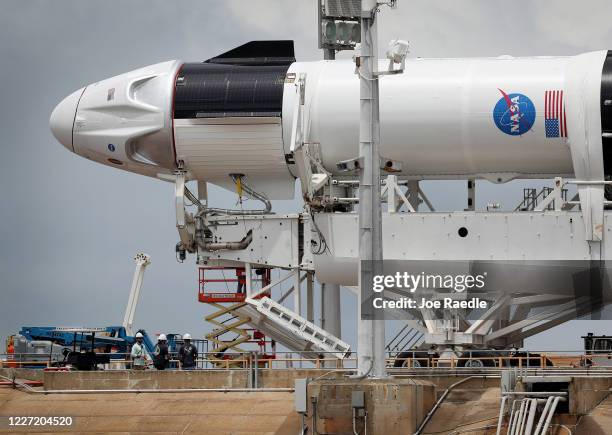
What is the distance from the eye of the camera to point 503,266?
1833 inches

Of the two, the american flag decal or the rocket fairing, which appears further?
the rocket fairing

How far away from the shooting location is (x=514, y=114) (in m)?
47.0

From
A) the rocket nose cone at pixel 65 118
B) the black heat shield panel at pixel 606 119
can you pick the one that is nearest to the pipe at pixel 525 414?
the black heat shield panel at pixel 606 119

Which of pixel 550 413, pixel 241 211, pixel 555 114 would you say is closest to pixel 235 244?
pixel 241 211

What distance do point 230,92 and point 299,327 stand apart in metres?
8.20

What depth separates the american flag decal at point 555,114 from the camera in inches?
1843

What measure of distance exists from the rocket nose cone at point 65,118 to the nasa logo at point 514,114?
48.8 ft

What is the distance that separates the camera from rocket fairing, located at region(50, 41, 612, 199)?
46938 mm

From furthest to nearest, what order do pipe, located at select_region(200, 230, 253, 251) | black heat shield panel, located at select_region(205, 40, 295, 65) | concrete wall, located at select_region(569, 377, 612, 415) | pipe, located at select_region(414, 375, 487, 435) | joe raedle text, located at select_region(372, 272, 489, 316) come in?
black heat shield panel, located at select_region(205, 40, 295, 65), pipe, located at select_region(200, 230, 253, 251), joe raedle text, located at select_region(372, 272, 489, 316), pipe, located at select_region(414, 375, 487, 435), concrete wall, located at select_region(569, 377, 612, 415)

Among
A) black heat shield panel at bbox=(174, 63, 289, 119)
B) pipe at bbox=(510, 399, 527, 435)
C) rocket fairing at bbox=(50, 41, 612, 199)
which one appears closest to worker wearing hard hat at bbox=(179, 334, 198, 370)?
rocket fairing at bbox=(50, 41, 612, 199)

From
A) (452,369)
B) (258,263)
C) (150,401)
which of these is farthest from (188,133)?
(452,369)

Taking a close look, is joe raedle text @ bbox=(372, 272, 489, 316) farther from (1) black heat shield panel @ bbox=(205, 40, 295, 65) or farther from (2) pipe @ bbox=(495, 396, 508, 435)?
(2) pipe @ bbox=(495, 396, 508, 435)

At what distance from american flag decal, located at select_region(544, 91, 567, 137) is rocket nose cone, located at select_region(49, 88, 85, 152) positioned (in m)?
16.3

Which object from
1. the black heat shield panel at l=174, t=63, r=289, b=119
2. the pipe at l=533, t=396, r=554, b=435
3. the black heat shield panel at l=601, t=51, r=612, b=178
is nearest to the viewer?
the pipe at l=533, t=396, r=554, b=435
